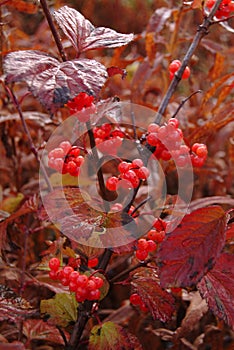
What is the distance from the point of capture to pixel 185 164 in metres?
0.72

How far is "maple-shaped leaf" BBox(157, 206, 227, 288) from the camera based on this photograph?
1.81 feet

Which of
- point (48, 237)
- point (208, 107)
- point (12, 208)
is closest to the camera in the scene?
point (12, 208)

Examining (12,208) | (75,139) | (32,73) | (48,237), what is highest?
(32,73)

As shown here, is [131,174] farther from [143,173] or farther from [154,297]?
[154,297]

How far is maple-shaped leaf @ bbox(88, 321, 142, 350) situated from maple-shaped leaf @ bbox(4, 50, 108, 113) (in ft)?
1.17

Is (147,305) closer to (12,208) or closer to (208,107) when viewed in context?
(12,208)

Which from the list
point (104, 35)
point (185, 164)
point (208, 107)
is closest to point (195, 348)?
point (185, 164)

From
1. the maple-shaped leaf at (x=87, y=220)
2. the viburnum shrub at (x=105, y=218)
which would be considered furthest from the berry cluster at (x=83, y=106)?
the maple-shaped leaf at (x=87, y=220)

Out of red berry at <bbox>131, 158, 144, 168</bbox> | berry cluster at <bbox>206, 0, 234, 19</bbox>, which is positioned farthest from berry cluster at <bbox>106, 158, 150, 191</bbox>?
berry cluster at <bbox>206, 0, 234, 19</bbox>

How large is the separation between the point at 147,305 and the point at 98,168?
209mm

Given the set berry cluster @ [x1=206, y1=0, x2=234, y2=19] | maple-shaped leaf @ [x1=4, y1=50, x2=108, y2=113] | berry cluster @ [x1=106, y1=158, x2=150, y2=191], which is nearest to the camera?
maple-shaped leaf @ [x1=4, y1=50, x2=108, y2=113]

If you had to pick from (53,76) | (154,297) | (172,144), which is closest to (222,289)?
(154,297)

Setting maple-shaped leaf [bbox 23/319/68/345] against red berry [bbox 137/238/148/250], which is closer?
red berry [bbox 137/238/148/250]

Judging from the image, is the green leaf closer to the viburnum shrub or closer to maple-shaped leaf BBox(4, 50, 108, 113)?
the viburnum shrub
